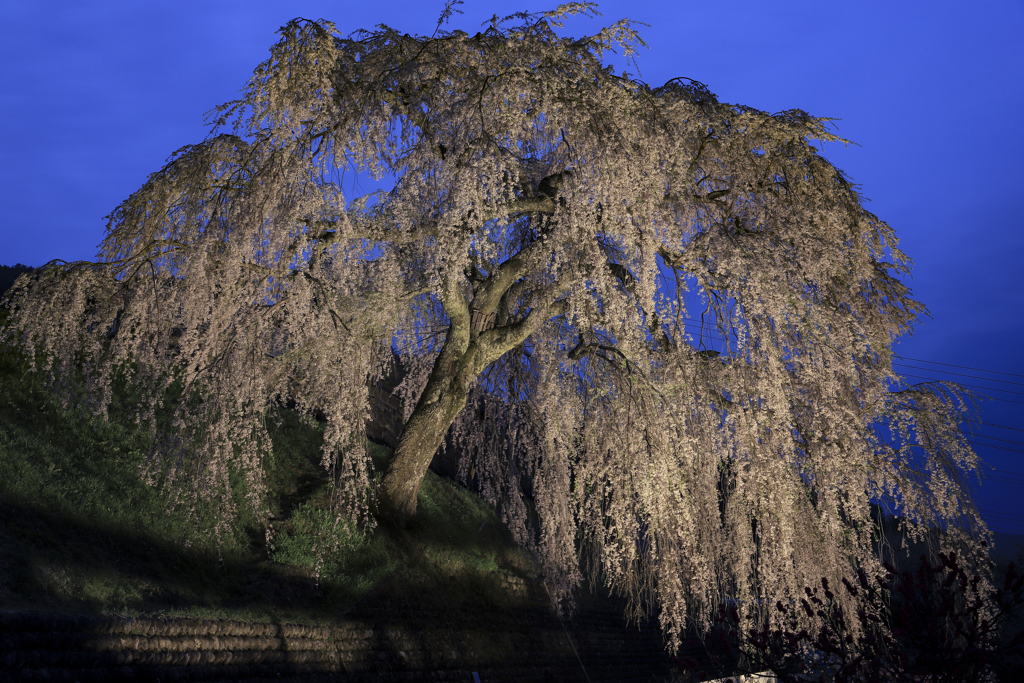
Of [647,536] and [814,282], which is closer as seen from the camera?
[814,282]

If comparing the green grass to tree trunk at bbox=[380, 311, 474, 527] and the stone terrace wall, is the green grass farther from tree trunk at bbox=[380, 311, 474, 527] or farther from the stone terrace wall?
tree trunk at bbox=[380, 311, 474, 527]

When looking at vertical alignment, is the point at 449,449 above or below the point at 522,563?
above

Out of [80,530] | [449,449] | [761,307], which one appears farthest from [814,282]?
[449,449]

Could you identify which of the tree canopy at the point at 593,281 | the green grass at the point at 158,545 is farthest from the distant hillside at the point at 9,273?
the tree canopy at the point at 593,281

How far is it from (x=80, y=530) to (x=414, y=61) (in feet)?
20.9

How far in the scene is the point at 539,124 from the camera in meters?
8.05

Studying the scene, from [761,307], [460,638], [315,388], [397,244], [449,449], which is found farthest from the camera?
[449,449]

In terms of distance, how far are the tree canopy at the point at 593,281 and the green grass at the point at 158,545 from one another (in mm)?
947

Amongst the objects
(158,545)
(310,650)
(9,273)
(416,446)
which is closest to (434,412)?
(416,446)

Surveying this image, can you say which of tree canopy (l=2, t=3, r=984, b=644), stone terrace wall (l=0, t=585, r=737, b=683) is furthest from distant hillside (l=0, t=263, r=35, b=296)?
stone terrace wall (l=0, t=585, r=737, b=683)

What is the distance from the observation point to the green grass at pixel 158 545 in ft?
20.7

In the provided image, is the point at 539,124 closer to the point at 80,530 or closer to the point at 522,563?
the point at 80,530

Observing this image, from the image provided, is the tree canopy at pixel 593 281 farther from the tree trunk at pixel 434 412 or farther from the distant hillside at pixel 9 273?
the distant hillside at pixel 9 273

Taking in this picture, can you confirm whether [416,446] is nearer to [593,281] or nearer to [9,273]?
[593,281]
